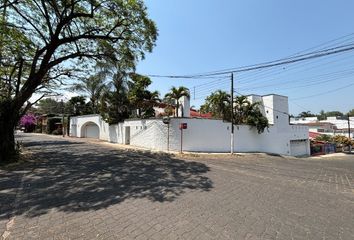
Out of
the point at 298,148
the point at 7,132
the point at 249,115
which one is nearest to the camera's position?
the point at 7,132

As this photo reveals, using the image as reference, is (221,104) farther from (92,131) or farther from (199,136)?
(92,131)

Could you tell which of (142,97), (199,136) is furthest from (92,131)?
(199,136)

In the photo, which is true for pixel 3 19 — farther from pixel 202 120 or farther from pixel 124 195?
pixel 202 120

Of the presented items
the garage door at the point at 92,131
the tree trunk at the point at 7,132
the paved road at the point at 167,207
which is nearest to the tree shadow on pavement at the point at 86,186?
the paved road at the point at 167,207

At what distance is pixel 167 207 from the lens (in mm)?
5555

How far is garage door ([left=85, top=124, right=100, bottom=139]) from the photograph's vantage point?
101 feet

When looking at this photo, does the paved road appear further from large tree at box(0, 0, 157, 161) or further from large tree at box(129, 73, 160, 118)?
large tree at box(129, 73, 160, 118)

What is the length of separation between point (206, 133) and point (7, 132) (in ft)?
42.5

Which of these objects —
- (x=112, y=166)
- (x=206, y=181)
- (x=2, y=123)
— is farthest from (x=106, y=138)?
(x=206, y=181)

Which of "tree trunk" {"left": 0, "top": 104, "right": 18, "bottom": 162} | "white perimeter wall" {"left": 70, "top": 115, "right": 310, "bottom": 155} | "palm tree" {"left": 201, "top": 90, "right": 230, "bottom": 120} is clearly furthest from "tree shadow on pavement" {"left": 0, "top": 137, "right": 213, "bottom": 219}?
"palm tree" {"left": 201, "top": 90, "right": 230, "bottom": 120}

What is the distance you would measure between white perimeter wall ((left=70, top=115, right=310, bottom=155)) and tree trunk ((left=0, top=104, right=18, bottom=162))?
10.0 meters

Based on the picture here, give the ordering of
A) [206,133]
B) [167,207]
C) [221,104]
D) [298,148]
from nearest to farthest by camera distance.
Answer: [167,207], [206,133], [221,104], [298,148]

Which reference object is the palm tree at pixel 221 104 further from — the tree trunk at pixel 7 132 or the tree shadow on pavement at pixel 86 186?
the tree trunk at pixel 7 132

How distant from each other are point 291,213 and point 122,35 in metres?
11.9
